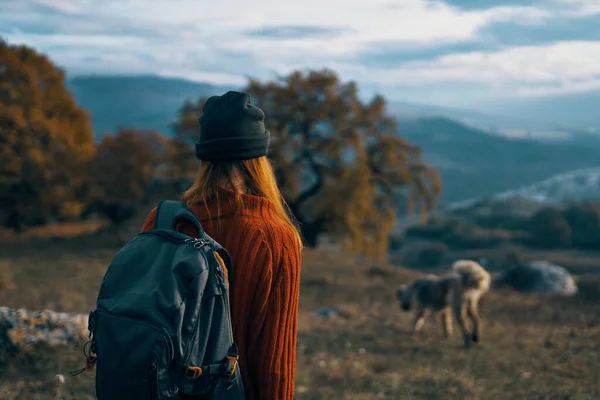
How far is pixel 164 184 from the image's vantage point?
3306cm

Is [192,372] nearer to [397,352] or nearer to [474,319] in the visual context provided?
[397,352]

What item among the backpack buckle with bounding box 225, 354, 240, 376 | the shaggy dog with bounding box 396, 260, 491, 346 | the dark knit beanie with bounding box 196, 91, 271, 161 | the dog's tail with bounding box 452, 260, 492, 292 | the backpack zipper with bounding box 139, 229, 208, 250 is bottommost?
the shaggy dog with bounding box 396, 260, 491, 346

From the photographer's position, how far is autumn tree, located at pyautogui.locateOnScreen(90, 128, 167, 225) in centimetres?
3097

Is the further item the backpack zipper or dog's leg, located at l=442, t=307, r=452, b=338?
dog's leg, located at l=442, t=307, r=452, b=338

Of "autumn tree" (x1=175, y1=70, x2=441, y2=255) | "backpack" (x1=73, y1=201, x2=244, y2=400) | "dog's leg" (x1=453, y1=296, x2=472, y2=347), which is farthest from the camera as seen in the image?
"autumn tree" (x1=175, y1=70, x2=441, y2=255)

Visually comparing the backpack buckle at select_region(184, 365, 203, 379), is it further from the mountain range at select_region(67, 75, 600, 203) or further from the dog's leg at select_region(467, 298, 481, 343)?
the mountain range at select_region(67, 75, 600, 203)

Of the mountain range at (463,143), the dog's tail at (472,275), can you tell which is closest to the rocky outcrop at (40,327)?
the dog's tail at (472,275)

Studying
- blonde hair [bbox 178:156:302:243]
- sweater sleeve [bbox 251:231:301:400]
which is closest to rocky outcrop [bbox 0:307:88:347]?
blonde hair [bbox 178:156:302:243]

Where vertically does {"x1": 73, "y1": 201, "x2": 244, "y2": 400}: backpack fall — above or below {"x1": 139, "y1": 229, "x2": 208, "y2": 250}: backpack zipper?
below

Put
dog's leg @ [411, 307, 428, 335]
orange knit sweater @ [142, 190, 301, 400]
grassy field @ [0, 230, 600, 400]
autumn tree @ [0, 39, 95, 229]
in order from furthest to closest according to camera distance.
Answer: autumn tree @ [0, 39, 95, 229]
dog's leg @ [411, 307, 428, 335]
grassy field @ [0, 230, 600, 400]
orange knit sweater @ [142, 190, 301, 400]

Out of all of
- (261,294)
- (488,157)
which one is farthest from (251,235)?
(488,157)

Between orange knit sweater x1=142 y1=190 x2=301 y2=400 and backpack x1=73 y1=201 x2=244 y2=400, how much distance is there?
0.24 meters

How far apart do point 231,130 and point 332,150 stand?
2460cm

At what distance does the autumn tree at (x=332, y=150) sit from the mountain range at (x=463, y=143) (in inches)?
3938
